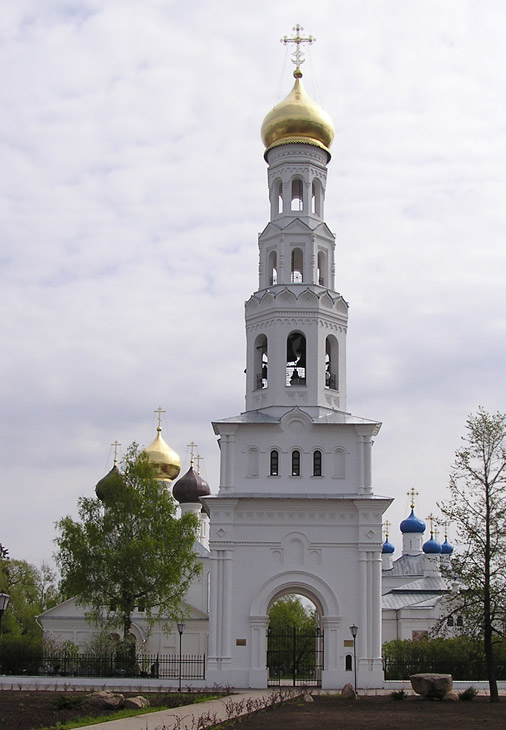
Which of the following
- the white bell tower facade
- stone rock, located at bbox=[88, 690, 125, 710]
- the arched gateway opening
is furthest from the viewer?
the arched gateway opening

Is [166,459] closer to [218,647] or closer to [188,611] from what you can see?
[188,611]

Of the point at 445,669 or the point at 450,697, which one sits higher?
the point at 445,669

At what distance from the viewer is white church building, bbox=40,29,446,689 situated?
27.4m

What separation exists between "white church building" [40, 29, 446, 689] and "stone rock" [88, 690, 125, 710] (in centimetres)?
858

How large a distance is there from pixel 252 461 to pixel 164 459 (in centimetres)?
1967

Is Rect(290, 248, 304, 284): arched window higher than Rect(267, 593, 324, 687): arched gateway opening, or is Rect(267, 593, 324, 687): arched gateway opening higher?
Rect(290, 248, 304, 284): arched window

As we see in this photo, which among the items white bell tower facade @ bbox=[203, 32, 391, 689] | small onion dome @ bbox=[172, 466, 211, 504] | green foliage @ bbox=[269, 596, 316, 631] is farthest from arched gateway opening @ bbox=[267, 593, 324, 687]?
white bell tower facade @ bbox=[203, 32, 391, 689]

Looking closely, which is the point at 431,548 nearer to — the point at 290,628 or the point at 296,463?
the point at 290,628

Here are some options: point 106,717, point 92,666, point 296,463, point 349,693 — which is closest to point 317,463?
point 296,463

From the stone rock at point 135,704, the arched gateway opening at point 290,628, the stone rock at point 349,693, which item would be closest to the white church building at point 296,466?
the stone rock at point 349,693

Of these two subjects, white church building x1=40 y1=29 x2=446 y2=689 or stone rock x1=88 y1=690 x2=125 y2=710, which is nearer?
stone rock x1=88 y1=690 x2=125 y2=710

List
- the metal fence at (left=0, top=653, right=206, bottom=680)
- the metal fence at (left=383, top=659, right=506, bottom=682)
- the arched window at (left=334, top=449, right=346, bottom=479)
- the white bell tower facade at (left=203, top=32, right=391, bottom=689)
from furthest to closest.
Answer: the metal fence at (left=0, top=653, right=206, bottom=680), the metal fence at (left=383, top=659, right=506, bottom=682), the arched window at (left=334, top=449, right=346, bottom=479), the white bell tower facade at (left=203, top=32, right=391, bottom=689)

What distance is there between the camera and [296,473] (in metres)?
28.9

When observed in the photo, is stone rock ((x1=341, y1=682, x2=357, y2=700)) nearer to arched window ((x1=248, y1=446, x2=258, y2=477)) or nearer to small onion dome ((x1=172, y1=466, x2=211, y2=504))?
arched window ((x1=248, y1=446, x2=258, y2=477))
